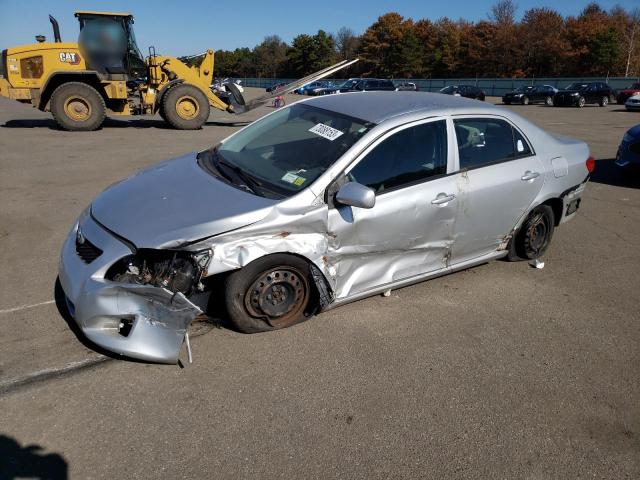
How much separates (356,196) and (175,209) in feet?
3.85

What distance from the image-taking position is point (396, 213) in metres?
3.58

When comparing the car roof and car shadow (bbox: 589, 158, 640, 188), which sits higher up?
the car roof

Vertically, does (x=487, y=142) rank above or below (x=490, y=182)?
above

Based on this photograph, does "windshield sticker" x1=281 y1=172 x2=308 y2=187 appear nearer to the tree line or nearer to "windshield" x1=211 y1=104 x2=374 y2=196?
"windshield" x1=211 y1=104 x2=374 y2=196

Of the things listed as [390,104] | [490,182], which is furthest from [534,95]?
[390,104]

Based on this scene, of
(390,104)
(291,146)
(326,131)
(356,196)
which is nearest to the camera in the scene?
(356,196)

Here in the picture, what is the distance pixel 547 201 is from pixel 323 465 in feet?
11.3

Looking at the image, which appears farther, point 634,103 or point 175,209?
point 634,103

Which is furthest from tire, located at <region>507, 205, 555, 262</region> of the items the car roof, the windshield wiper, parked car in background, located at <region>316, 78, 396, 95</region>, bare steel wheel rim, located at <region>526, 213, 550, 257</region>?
parked car in background, located at <region>316, 78, 396, 95</region>

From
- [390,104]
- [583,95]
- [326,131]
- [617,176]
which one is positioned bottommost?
[617,176]

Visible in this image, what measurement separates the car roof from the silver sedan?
0.02 m

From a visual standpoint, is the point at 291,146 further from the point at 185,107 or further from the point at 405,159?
the point at 185,107

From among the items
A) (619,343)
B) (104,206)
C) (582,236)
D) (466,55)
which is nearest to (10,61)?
(104,206)

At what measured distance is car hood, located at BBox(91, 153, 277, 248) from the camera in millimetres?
2982
